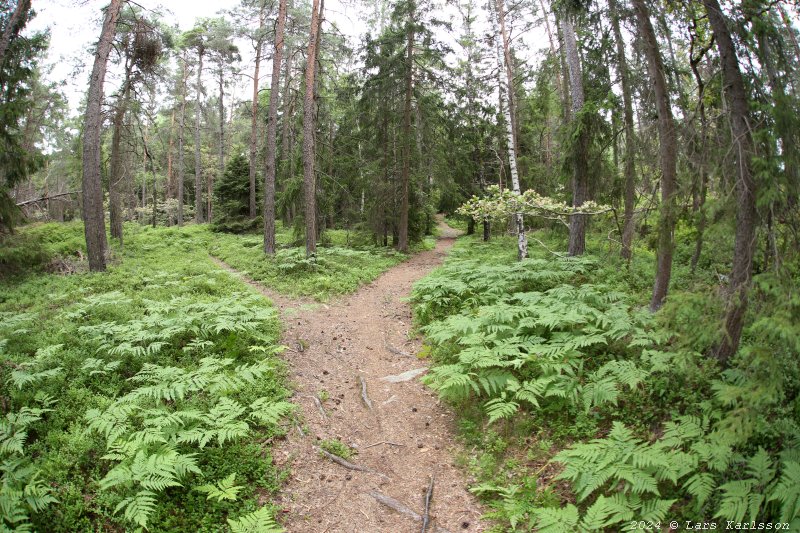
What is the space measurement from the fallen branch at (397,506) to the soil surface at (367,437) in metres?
0.01

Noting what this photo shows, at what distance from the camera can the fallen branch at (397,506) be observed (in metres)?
4.17

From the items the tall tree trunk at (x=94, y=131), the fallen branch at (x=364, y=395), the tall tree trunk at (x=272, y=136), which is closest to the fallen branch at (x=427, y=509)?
the fallen branch at (x=364, y=395)

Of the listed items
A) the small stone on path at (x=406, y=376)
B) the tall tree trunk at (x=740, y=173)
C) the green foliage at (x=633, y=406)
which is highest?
the tall tree trunk at (x=740, y=173)

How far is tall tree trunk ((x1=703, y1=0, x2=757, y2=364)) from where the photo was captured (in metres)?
3.94

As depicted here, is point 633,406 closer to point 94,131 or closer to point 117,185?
point 94,131

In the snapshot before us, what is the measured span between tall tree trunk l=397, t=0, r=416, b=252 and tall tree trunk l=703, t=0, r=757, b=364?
14.8 metres

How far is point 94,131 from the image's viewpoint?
41.9 feet

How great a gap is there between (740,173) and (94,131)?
630 inches

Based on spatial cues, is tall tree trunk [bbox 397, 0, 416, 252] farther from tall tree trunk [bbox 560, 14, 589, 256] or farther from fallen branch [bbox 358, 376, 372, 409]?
fallen branch [bbox 358, 376, 372, 409]

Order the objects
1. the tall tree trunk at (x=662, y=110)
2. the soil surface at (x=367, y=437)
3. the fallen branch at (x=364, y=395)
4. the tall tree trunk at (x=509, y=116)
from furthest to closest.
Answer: the tall tree trunk at (x=509, y=116), the fallen branch at (x=364, y=395), the tall tree trunk at (x=662, y=110), the soil surface at (x=367, y=437)

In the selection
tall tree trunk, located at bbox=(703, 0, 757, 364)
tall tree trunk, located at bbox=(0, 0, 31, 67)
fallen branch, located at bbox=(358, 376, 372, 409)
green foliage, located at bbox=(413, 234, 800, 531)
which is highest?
tall tree trunk, located at bbox=(0, 0, 31, 67)

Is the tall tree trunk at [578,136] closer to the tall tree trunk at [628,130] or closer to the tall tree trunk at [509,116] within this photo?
the tall tree trunk at [628,130]

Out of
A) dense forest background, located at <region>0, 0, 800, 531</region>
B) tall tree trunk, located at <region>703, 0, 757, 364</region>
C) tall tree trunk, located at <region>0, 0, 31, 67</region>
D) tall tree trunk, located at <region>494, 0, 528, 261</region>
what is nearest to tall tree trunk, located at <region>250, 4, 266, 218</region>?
dense forest background, located at <region>0, 0, 800, 531</region>

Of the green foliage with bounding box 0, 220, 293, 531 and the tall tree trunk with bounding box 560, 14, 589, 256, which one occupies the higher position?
the tall tree trunk with bounding box 560, 14, 589, 256
